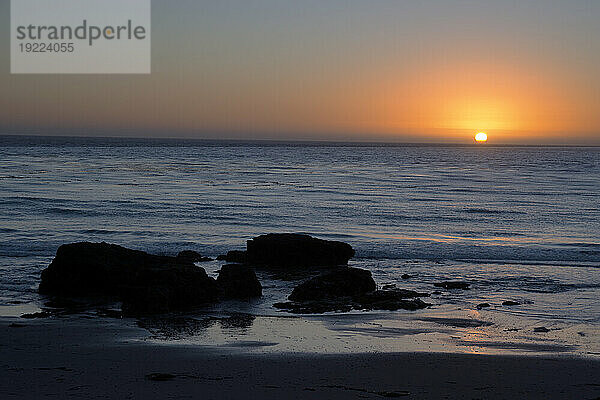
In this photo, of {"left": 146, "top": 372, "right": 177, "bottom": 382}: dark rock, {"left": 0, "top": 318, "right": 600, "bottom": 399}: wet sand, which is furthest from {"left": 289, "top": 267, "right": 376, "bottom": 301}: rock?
{"left": 146, "top": 372, "right": 177, "bottom": 382}: dark rock

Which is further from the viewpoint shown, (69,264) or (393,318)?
(69,264)

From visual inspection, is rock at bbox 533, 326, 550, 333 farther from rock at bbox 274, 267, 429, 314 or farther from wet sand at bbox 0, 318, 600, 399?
rock at bbox 274, 267, 429, 314

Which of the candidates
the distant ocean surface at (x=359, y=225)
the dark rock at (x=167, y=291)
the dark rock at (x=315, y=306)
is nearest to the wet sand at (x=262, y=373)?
the dark rock at (x=167, y=291)

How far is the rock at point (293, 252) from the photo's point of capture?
17.0 meters

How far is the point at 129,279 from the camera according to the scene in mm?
13438

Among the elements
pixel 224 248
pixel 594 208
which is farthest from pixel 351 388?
pixel 594 208

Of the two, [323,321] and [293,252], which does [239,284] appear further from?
[293,252]

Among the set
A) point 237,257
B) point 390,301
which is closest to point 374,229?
point 237,257

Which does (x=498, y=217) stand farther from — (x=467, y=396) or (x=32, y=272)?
(x=467, y=396)

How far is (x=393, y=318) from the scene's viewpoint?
1139cm

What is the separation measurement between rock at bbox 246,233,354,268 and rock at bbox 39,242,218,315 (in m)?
3.40

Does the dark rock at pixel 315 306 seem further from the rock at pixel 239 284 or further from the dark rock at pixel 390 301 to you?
the rock at pixel 239 284

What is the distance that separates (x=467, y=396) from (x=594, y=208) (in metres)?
29.9

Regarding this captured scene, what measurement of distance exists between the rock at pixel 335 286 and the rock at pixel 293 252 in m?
3.46
